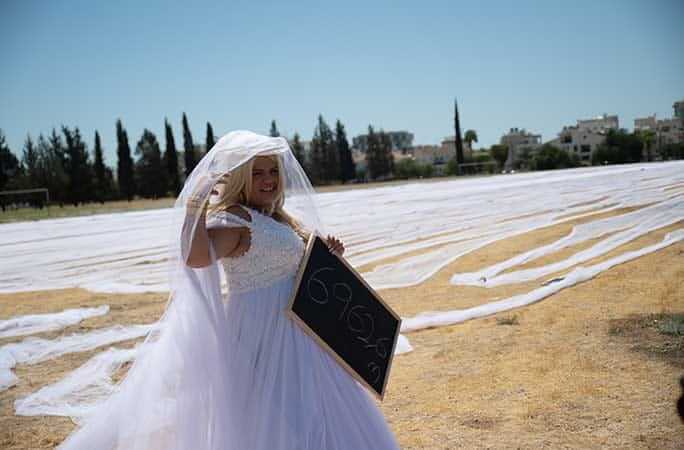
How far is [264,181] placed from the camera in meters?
2.52

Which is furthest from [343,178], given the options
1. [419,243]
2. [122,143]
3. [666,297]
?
[666,297]

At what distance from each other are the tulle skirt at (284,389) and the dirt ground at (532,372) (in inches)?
30.5

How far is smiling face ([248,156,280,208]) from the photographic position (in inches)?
98.9

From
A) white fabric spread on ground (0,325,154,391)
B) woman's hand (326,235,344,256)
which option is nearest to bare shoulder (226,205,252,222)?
woman's hand (326,235,344,256)

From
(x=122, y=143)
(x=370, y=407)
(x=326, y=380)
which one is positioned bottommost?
(x=370, y=407)

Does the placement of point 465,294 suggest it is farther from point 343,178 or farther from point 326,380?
point 343,178

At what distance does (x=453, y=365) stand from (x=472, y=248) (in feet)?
14.9

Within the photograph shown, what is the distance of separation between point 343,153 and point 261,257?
189 feet

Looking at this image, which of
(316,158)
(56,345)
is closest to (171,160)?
(316,158)

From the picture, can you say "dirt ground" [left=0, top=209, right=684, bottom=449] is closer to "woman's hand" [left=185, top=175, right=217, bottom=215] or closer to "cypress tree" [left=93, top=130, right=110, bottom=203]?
"woman's hand" [left=185, top=175, right=217, bottom=215]

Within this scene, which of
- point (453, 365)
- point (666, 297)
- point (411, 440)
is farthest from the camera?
point (666, 297)

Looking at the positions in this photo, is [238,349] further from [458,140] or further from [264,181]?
[458,140]

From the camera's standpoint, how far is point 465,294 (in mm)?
6234

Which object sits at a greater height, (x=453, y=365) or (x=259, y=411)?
(x=259, y=411)
